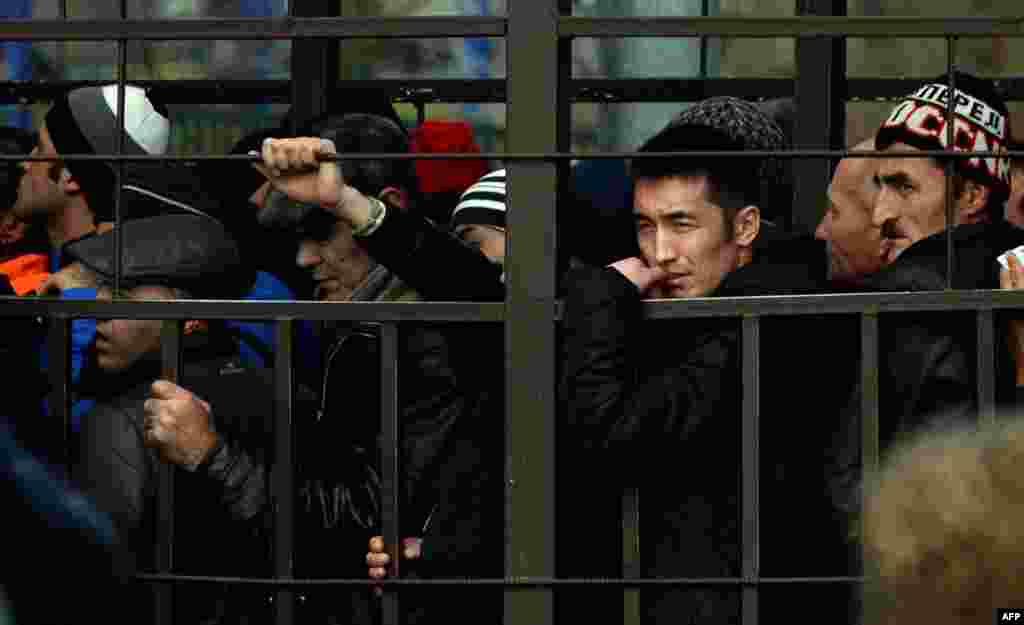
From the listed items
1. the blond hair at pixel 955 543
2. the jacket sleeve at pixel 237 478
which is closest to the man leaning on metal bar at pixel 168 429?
the jacket sleeve at pixel 237 478

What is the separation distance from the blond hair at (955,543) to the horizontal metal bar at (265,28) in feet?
4.13

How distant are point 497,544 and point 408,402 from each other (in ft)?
1.11

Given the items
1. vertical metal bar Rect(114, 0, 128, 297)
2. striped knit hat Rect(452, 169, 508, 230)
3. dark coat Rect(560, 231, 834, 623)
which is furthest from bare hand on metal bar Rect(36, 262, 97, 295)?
dark coat Rect(560, 231, 834, 623)

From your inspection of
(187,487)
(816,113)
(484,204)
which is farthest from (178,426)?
(816,113)

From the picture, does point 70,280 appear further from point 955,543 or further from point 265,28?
point 955,543

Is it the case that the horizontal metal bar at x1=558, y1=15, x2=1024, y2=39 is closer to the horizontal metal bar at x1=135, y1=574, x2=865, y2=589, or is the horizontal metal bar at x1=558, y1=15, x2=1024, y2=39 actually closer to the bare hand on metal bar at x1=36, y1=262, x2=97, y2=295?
the horizontal metal bar at x1=135, y1=574, x2=865, y2=589

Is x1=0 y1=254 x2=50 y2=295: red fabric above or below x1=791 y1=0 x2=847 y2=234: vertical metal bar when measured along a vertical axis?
below

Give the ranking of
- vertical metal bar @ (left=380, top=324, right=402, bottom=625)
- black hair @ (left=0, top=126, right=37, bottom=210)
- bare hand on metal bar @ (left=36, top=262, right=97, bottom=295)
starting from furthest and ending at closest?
1. black hair @ (left=0, top=126, right=37, bottom=210)
2. bare hand on metal bar @ (left=36, top=262, right=97, bottom=295)
3. vertical metal bar @ (left=380, top=324, right=402, bottom=625)

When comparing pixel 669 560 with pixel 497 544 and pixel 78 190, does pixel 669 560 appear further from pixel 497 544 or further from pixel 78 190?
pixel 78 190

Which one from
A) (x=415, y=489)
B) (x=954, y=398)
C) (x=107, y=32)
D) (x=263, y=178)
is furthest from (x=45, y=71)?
(x=954, y=398)

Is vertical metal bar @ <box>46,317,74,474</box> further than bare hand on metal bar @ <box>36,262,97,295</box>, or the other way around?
bare hand on metal bar @ <box>36,262,97,295</box>

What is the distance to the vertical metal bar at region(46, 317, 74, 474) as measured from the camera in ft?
16.4

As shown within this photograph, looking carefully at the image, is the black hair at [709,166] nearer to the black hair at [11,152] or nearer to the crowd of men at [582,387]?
the crowd of men at [582,387]

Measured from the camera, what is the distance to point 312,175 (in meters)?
4.93
